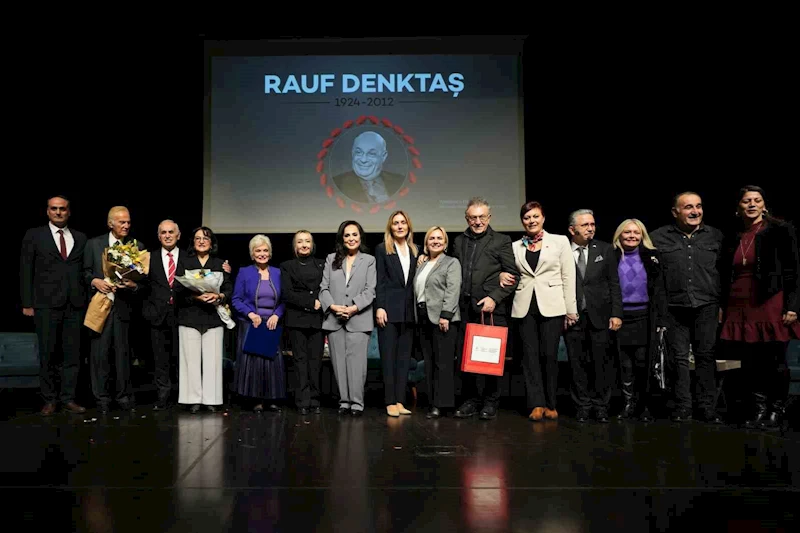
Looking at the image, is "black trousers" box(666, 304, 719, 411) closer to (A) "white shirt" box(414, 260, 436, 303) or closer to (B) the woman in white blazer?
(B) the woman in white blazer

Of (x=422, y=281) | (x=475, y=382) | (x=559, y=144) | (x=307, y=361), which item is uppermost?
(x=559, y=144)

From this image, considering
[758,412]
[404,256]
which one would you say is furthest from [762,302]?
[404,256]

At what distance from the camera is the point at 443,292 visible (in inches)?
173

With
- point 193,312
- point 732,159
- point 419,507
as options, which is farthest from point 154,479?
point 732,159

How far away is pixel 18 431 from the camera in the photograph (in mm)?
3988

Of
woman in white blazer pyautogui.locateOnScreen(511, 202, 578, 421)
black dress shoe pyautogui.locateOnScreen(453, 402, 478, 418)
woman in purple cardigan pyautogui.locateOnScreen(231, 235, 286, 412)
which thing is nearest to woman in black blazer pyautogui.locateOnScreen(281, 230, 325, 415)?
woman in purple cardigan pyautogui.locateOnScreen(231, 235, 286, 412)

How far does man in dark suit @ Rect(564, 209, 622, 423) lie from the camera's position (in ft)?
14.2

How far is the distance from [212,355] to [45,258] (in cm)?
139

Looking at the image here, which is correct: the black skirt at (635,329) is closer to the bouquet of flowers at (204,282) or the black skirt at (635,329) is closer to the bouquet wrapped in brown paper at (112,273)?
the bouquet of flowers at (204,282)

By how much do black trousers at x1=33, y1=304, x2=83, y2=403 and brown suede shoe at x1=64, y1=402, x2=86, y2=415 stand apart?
0.04m

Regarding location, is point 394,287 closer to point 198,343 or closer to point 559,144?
point 198,343

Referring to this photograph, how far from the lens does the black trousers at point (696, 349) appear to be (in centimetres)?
431

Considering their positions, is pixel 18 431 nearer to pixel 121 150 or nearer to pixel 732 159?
pixel 121 150

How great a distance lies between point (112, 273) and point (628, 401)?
366cm
